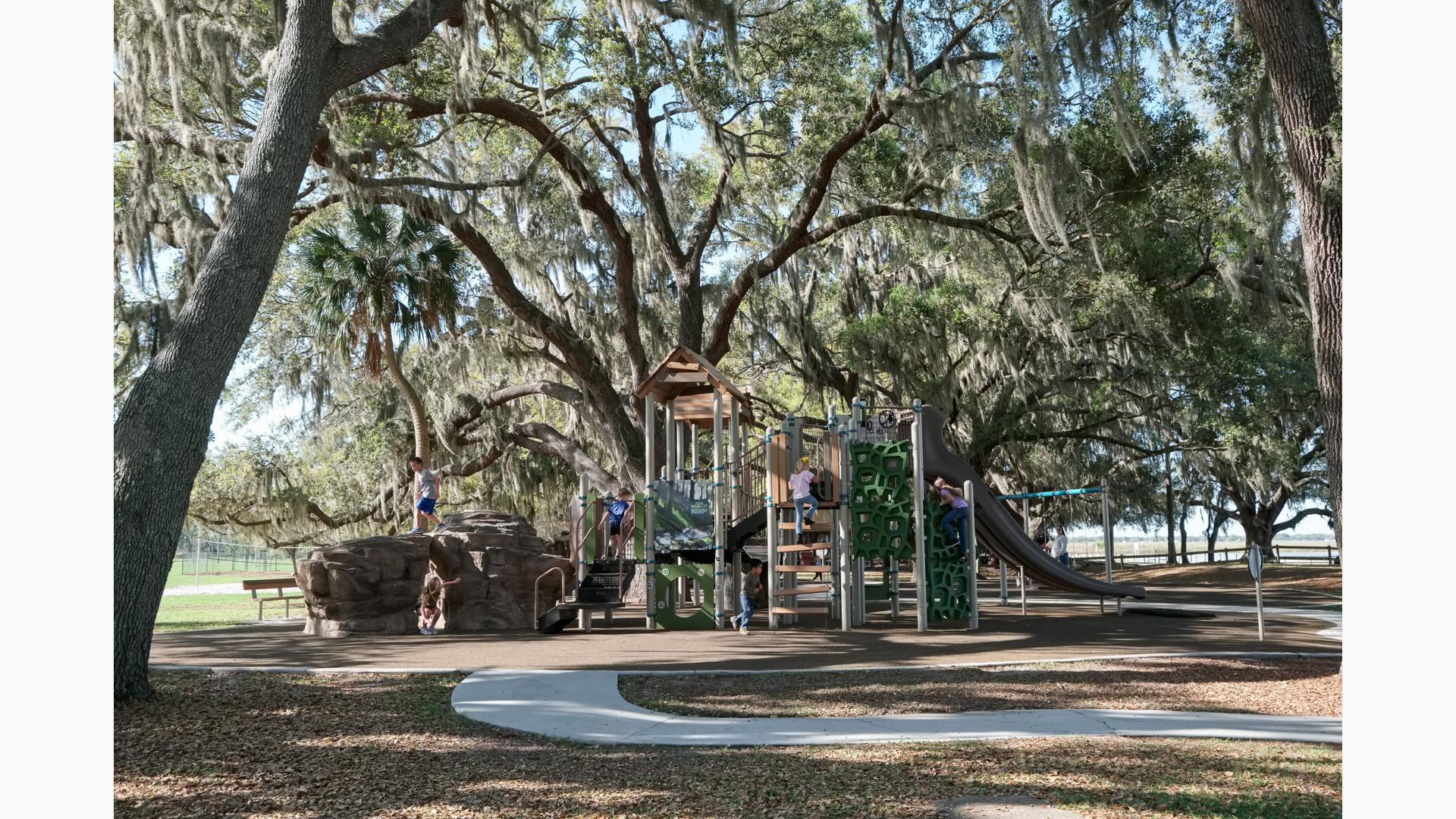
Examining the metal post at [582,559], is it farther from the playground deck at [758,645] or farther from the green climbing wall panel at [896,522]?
the green climbing wall panel at [896,522]

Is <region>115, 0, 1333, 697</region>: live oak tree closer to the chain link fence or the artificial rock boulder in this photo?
the artificial rock boulder

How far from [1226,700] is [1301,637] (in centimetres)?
461

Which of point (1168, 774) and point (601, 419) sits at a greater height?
point (601, 419)

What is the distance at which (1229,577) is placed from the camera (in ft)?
83.8

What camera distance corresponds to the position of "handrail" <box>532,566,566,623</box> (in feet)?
44.8

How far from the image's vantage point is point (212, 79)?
1206 centimetres

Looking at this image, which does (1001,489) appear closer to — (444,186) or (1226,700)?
(444,186)

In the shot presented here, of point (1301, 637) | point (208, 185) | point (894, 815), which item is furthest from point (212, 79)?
point (1301, 637)

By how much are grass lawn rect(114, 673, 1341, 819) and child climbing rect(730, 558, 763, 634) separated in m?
6.84

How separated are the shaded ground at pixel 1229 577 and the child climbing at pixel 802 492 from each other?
11.9m

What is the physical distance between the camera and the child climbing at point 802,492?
41.8 ft

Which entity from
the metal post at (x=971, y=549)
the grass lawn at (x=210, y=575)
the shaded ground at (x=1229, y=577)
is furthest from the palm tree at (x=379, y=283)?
the grass lawn at (x=210, y=575)

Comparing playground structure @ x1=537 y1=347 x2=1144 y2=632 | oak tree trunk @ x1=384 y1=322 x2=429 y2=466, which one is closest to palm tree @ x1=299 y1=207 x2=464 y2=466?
oak tree trunk @ x1=384 y1=322 x2=429 y2=466

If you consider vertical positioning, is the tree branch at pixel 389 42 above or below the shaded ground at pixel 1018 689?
above
